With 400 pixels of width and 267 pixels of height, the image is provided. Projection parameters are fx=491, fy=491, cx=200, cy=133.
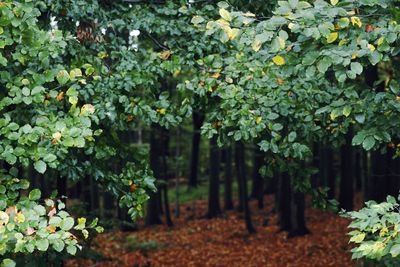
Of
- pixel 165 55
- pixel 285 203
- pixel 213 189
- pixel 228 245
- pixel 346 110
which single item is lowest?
pixel 228 245

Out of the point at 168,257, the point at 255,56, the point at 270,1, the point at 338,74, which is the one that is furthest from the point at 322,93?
the point at 168,257

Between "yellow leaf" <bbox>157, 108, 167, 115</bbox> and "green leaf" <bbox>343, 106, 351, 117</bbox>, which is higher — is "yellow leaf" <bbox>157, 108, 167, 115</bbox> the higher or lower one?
the higher one

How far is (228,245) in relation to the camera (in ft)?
55.2

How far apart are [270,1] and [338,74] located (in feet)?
8.00

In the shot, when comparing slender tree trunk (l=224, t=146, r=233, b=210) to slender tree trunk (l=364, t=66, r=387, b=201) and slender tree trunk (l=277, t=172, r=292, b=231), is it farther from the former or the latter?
slender tree trunk (l=364, t=66, r=387, b=201)

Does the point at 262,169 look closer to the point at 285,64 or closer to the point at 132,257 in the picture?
the point at 285,64

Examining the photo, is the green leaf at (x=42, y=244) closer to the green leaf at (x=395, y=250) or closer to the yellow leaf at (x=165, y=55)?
the green leaf at (x=395, y=250)

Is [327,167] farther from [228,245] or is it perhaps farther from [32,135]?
[32,135]

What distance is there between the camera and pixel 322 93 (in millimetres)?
5508

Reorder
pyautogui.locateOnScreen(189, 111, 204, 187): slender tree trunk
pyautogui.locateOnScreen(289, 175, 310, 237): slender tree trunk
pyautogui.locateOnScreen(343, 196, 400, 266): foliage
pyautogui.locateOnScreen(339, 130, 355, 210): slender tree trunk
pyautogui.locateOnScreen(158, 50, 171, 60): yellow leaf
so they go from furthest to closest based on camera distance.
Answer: pyautogui.locateOnScreen(189, 111, 204, 187): slender tree trunk → pyautogui.locateOnScreen(339, 130, 355, 210): slender tree trunk → pyautogui.locateOnScreen(289, 175, 310, 237): slender tree trunk → pyautogui.locateOnScreen(158, 50, 171, 60): yellow leaf → pyautogui.locateOnScreen(343, 196, 400, 266): foliage

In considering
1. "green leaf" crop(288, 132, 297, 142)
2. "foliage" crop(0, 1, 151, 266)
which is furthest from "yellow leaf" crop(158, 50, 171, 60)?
"green leaf" crop(288, 132, 297, 142)

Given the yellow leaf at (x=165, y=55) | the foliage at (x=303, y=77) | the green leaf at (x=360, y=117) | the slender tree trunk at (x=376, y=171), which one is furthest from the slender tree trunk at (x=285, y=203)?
the green leaf at (x=360, y=117)

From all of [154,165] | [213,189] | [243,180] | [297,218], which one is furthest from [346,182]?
[154,165]

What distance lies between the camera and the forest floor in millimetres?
14102
